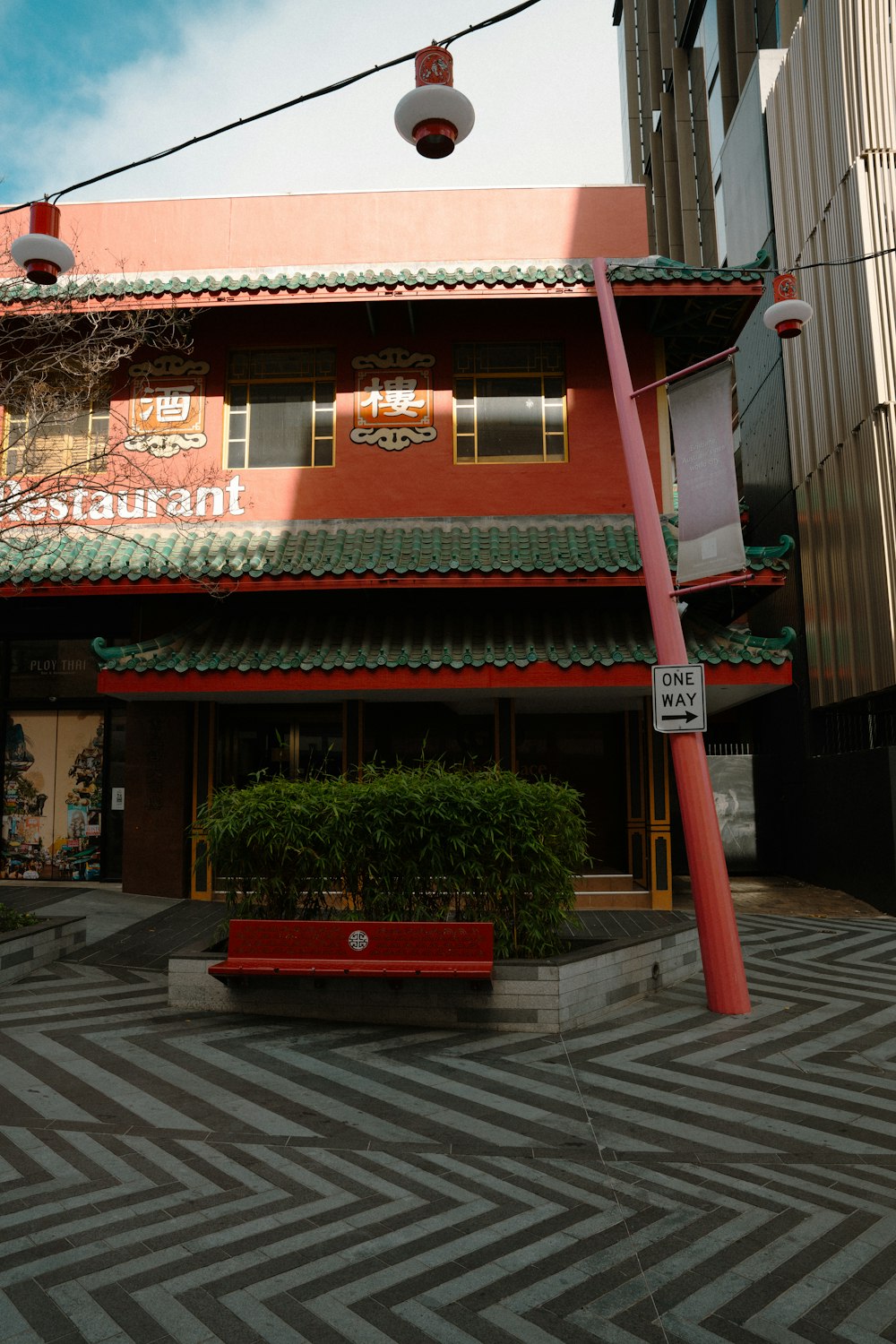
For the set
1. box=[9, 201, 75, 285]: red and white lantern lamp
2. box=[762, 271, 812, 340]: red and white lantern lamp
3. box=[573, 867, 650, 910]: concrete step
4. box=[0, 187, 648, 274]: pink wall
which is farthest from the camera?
box=[0, 187, 648, 274]: pink wall

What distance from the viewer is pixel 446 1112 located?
Result: 586 cm

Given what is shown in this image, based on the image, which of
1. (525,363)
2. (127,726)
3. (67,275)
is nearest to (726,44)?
(525,363)

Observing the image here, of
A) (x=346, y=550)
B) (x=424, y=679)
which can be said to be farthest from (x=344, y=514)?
(x=424, y=679)

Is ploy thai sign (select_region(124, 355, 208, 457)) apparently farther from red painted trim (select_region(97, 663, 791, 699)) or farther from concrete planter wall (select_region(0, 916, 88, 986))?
concrete planter wall (select_region(0, 916, 88, 986))

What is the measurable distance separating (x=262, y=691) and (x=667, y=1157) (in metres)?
8.91

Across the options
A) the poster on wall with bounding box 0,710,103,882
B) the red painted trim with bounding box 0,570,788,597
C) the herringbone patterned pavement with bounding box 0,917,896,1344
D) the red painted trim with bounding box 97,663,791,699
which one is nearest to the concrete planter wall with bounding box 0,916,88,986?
the herringbone patterned pavement with bounding box 0,917,896,1344

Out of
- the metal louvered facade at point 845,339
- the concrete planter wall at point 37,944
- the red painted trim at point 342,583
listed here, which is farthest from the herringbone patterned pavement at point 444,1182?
the metal louvered facade at point 845,339

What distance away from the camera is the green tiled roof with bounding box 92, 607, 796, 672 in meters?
12.5

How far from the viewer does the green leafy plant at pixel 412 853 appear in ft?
26.6

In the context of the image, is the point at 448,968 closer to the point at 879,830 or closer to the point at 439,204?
the point at 879,830

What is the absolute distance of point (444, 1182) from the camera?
16.0 ft

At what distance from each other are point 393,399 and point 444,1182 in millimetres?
12208

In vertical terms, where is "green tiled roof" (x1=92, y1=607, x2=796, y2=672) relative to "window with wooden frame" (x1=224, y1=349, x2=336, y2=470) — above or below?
below

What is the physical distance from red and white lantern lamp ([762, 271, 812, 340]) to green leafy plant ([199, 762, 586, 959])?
566cm
